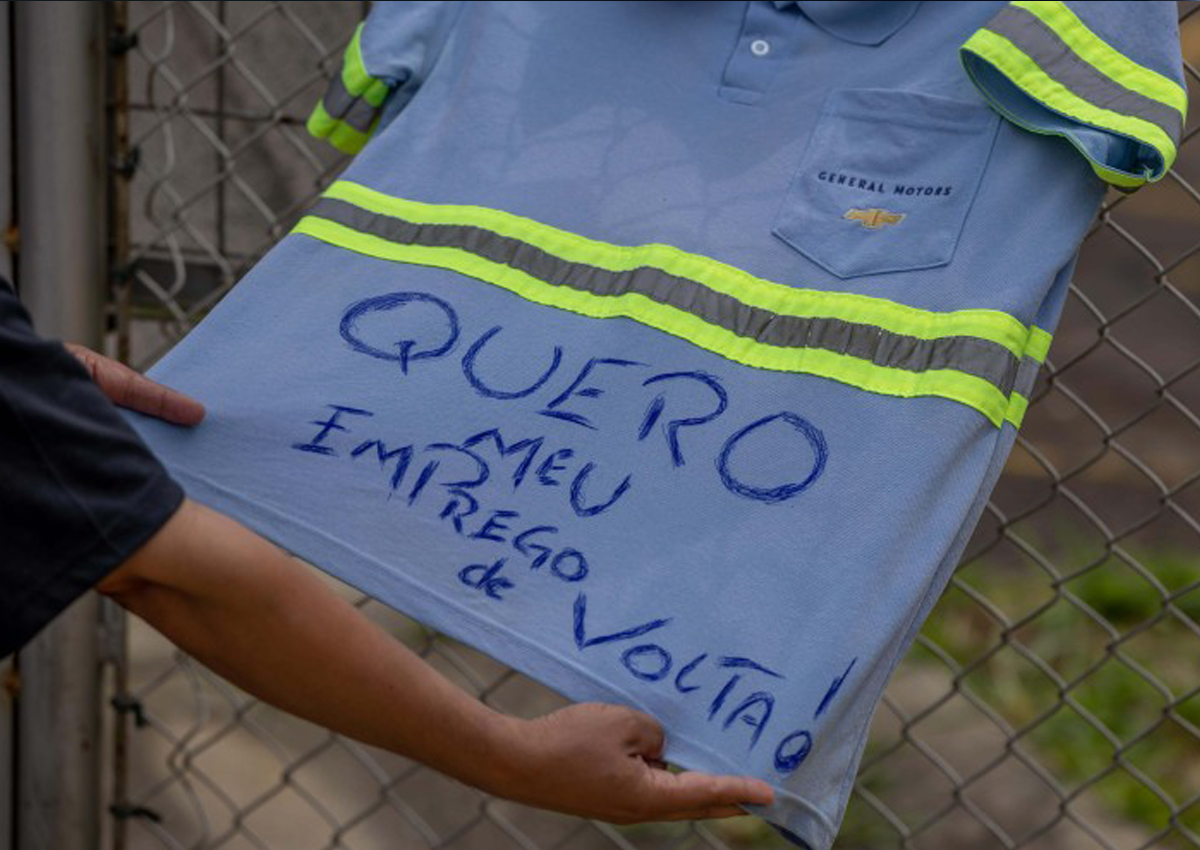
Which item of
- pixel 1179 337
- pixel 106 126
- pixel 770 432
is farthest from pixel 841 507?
pixel 1179 337

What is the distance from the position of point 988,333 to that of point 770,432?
18cm

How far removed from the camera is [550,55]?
158cm

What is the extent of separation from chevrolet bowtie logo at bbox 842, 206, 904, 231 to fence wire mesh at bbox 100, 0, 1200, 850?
1.19 feet

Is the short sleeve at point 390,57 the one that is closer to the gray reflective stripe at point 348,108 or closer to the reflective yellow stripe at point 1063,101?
the gray reflective stripe at point 348,108

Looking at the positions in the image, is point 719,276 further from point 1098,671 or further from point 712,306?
point 1098,671

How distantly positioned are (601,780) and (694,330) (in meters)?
0.39

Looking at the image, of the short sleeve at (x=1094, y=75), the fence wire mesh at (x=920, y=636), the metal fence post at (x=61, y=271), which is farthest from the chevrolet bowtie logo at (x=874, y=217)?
the metal fence post at (x=61, y=271)

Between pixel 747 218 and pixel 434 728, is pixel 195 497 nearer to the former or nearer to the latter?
pixel 434 728

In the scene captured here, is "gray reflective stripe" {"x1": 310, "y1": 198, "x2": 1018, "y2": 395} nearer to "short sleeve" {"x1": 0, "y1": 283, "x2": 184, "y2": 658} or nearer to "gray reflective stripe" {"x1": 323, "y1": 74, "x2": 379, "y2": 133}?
"gray reflective stripe" {"x1": 323, "y1": 74, "x2": 379, "y2": 133}

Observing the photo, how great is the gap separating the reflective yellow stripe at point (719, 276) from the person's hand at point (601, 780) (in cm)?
38

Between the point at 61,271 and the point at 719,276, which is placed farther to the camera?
the point at 61,271

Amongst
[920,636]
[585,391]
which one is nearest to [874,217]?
[585,391]

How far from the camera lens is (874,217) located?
142 centimetres

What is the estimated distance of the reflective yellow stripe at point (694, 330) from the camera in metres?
1.33
